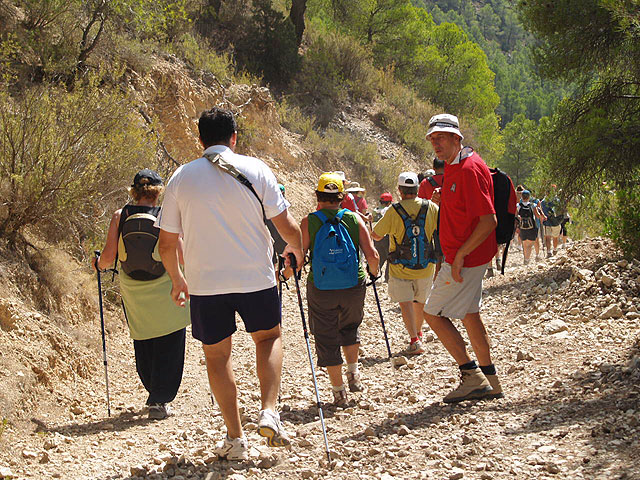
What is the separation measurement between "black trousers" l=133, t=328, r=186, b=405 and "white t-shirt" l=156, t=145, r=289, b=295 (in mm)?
1948

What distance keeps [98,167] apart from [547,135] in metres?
7.58

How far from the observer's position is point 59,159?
7.17 meters

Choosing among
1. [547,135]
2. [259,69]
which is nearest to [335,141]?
[259,69]

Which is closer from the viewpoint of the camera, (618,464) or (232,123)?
(618,464)

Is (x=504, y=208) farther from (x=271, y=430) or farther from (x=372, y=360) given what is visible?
(x=372, y=360)

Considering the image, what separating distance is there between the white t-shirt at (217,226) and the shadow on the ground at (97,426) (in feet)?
6.40

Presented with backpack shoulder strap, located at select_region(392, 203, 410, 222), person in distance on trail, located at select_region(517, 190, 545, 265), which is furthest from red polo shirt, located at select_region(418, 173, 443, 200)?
person in distance on trail, located at select_region(517, 190, 545, 265)

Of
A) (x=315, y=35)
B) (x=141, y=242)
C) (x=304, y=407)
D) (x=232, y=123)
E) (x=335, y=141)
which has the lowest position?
(x=304, y=407)

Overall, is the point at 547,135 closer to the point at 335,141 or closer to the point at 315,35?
the point at 335,141

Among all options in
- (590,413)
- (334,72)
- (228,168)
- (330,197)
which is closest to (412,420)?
(590,413)

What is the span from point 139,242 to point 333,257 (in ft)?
5.34

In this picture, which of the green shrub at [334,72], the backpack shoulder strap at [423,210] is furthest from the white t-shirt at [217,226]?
the green shrub at [334,72]

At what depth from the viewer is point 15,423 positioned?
4.97 metres

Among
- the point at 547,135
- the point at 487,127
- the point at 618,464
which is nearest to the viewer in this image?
the point at 618,464
